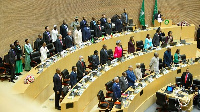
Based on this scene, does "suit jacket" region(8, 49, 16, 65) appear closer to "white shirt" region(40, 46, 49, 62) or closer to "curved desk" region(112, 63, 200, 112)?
"white shirt" region(40, 46, 49, 62)

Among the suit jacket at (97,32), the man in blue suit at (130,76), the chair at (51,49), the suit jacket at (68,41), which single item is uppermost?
the suit jacket at (97,32)

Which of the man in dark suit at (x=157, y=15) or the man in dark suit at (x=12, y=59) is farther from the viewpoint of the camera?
the man in dark suit at (x=157, y=15)

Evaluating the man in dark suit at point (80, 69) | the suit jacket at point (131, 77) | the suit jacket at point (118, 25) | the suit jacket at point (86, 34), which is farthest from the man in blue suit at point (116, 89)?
the suit jacket at point (118, 25)

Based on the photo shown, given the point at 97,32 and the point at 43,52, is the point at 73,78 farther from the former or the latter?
the point at 97,32

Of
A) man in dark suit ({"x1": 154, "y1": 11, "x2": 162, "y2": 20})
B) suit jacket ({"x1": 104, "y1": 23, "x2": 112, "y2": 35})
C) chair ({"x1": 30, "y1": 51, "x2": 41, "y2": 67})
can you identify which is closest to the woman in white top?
chair ({"x1": 30, "y1": 51, "x2": 41, "y2": 67})

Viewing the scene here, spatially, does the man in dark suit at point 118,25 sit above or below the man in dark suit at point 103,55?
above

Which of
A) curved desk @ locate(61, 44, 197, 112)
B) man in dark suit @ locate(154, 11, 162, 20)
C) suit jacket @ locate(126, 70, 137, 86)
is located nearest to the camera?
curved desk @ locate(61, 44, 197, 112)

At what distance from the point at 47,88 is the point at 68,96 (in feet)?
6.14

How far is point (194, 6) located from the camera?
1934cm

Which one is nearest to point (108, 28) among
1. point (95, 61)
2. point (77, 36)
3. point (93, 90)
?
point (77, 36)

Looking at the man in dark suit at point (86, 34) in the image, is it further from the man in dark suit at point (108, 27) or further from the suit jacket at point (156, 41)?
the suit jacket at point (156, 41)

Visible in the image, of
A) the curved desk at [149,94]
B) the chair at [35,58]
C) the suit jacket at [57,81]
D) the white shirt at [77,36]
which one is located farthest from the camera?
the white shirt at [77,36]

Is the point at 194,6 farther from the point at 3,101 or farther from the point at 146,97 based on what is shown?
the point at 3,101

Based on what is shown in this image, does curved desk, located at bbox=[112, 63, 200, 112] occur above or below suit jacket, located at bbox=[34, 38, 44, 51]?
below
